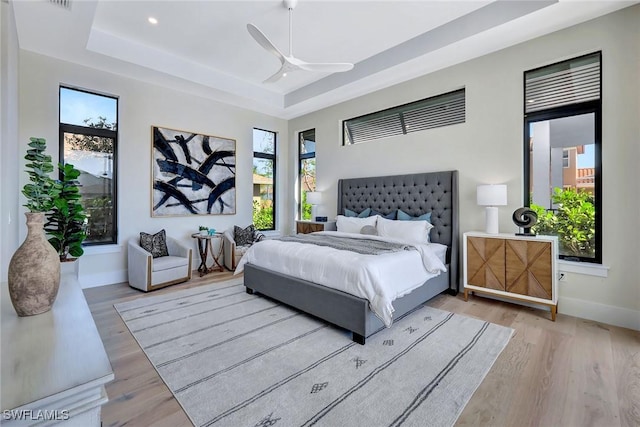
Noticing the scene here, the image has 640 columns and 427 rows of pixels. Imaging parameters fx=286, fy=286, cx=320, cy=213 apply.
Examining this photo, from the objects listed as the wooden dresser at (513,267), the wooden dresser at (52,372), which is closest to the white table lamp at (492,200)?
the wooden dresser at (513,267)

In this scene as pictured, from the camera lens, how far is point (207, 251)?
5.20 metres

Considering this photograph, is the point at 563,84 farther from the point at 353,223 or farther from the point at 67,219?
the point at 67,219

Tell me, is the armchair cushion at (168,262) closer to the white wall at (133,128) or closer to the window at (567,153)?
the white wall at (133,128)

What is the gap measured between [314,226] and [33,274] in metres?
4.36

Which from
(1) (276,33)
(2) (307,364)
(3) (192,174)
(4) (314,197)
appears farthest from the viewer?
(4) (314,197)

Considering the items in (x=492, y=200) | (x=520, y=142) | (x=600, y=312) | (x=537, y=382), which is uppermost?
(x=520, y=142)

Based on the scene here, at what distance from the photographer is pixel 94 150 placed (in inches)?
167

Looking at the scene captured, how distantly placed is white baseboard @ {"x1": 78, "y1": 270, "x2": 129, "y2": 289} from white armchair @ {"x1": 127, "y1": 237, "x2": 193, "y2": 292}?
1.26 feet

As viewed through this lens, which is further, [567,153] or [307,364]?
[567,153]

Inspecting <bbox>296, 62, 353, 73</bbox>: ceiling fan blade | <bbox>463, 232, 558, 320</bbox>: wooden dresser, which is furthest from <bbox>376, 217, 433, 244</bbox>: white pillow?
<bbox>296, 62, 353, 73</bbox>: ceiling fan blade

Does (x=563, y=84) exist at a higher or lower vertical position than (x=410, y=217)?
higher

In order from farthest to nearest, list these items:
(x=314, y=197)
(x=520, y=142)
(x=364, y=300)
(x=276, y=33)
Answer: (x=314, y=197), (x=276, y=33), (x=520, y=142), (x=364, y=300)

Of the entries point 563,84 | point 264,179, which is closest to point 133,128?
point 264,179

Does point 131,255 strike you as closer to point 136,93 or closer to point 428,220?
point 136,93
